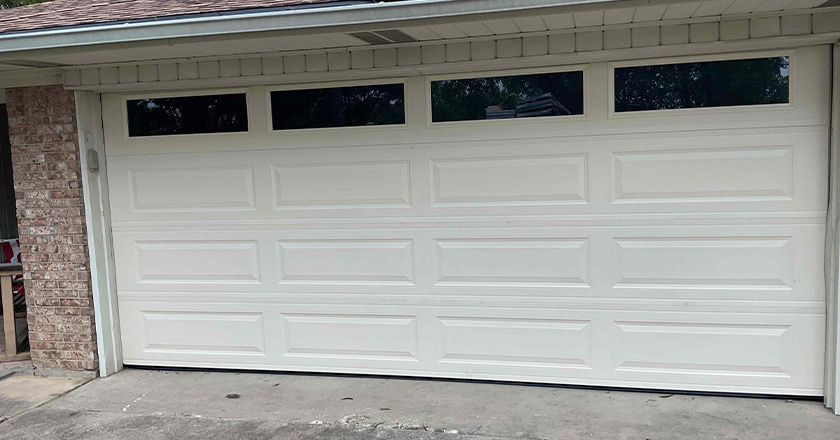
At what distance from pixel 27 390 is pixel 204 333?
1.40 meters

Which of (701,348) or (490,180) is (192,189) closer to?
(490,180)

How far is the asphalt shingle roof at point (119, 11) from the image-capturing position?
397cm

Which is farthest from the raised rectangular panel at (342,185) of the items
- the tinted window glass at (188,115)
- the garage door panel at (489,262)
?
the tinted window glass at (188,115)

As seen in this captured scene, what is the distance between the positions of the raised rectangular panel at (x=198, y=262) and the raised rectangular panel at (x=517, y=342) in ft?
5.35

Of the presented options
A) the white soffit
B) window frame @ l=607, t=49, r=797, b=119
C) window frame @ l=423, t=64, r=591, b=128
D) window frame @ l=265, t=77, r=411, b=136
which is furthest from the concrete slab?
window frame @ l=607, t=49, r=797, b=119

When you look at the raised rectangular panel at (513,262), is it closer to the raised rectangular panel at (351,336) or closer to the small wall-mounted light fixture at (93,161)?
the raised rectangular panel at (351,336)

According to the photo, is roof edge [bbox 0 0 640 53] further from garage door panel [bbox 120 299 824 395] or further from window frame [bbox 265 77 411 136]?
garage door panel [bbox 120 299 824 395]

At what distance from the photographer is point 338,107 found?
4965mm

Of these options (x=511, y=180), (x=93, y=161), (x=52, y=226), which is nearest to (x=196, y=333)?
(x=52, y=226)

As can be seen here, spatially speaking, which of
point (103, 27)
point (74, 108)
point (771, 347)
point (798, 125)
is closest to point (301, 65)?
point (103, 27)

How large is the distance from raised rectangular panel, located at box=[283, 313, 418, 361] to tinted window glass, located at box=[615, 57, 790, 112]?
89.9 inches

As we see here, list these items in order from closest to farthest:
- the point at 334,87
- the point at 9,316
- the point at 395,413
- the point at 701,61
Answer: the point at 701,61 → the point at 395,413 → the point at 334,87 → the point at 9,316

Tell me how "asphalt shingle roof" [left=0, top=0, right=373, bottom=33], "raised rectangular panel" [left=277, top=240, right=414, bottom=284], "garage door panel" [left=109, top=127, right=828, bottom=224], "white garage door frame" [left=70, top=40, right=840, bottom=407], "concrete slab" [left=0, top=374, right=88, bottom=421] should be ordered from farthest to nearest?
"white garage door frame" [left=70, top=40, right=840, bottom=407] < "raised rectangular panel" [left=277, top=240, right=414, bottom=284] < "concrete slab" [left=0, top=374, right=88, bottom=421] < "garage door panel" [left=109, top=127, right=828, bottom=224] < "asphalt shingle roof" [left=0, top=0, right=373, bottom=33]

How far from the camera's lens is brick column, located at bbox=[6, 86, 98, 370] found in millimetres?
5172
